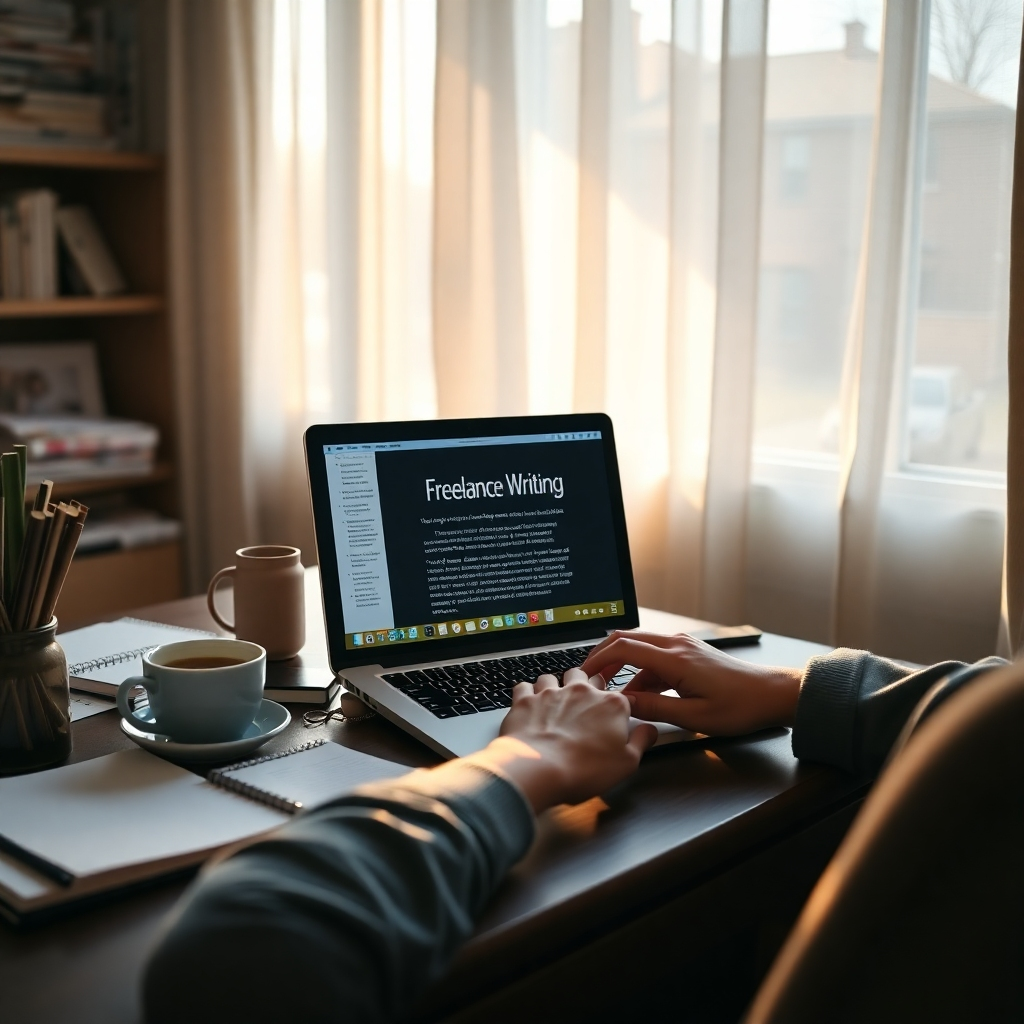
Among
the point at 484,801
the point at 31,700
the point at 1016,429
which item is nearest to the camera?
the point at 484,801

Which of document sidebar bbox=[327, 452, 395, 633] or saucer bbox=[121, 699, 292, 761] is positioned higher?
document sidebar bbox=[327, 452, 395, 633]

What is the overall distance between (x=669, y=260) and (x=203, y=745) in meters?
1.27

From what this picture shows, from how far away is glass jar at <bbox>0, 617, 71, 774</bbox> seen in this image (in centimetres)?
89

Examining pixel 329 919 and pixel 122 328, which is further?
pixel 122 328

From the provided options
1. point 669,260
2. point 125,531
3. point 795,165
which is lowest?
point 125,531

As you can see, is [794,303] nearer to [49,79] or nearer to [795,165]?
[795,165]

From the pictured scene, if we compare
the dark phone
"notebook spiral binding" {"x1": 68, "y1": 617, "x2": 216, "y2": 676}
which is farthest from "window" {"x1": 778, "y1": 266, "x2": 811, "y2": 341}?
"notebook spiral binding" {"x1": 68, "y1": 617, "x2": 216, "y2": 676}

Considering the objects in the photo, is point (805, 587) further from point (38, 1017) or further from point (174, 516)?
point (174, 516)

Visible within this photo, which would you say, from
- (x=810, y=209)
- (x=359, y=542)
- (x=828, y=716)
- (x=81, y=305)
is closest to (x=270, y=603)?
(x=359, y=542)

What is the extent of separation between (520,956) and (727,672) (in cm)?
40

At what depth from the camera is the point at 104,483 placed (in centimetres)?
271

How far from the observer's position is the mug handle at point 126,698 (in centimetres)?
94

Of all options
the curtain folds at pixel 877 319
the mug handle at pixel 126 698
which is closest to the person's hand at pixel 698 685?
the mug handle at pixel 126 698

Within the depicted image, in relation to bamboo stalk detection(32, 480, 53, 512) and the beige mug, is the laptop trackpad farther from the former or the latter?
bamboo stalk detection(32, 480, 53, 512)
